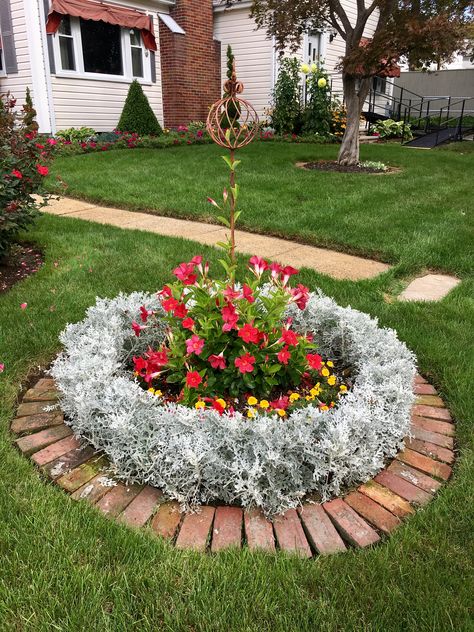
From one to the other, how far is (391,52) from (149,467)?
715 centimetres

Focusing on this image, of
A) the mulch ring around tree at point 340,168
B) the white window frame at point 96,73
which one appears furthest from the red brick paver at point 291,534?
the white window frame at point 96,73

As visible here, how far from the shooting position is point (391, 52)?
23.8 feet

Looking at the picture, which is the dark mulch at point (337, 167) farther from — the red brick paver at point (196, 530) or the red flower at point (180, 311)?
the red brick paver at point (196, 530)

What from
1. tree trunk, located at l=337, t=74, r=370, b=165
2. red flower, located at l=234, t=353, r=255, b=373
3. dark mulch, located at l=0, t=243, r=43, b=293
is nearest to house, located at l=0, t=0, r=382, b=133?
tree trunk, located at l=337, t=74, r=370, b=165

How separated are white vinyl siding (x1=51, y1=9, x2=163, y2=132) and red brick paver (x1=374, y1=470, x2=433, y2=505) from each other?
1106 cm

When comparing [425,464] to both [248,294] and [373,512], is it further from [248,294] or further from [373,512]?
[248,294]

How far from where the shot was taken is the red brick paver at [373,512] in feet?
5.87

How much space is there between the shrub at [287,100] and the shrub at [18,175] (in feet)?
32.7

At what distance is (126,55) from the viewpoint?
40.8 feet

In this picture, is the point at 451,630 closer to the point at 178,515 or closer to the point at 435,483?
the point at 435,483

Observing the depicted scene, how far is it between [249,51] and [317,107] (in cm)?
304

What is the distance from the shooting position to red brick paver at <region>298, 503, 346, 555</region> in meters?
1.70

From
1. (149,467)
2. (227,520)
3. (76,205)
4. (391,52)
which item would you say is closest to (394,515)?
(227,520)

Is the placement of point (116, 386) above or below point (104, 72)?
below
